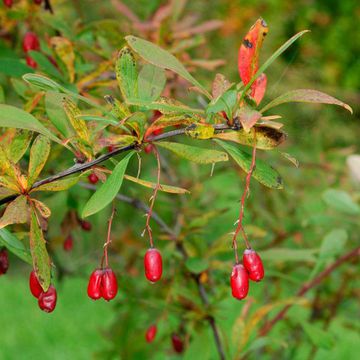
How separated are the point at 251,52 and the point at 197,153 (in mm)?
143

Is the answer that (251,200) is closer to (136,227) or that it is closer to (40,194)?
(136,227)

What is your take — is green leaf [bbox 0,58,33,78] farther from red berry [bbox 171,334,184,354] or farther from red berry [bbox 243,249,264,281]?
red berry [bbox 171,334,184,354]

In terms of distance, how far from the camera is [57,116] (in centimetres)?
102

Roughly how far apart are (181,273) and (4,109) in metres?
0.82

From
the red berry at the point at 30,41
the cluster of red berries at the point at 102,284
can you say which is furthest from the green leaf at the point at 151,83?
the red berry at the point at 30,41

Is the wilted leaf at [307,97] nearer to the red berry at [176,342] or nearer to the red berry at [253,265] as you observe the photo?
the red berry at [253,265]

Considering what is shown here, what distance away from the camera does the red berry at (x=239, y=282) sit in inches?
35.0

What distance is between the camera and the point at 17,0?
5.23 ft

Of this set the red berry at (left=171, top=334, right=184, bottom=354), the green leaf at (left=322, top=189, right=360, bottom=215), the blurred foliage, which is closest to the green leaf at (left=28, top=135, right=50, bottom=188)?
the blurred foliage

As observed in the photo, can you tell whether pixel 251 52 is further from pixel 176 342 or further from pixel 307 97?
pixel 176 342

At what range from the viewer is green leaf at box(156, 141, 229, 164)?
883mm

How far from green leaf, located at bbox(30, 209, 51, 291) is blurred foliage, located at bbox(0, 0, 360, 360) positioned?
1.06ft

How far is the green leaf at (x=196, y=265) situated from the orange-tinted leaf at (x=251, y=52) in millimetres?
589

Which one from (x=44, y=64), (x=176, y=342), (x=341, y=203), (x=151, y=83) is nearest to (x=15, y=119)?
(x=151, y=83)
